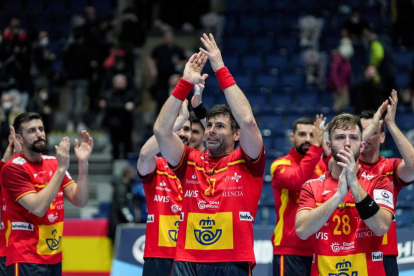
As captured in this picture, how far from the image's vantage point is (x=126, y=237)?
11797 millimetres

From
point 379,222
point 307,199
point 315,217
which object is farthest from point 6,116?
point 379,222

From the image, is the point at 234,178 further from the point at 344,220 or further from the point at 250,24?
the point at 250,24

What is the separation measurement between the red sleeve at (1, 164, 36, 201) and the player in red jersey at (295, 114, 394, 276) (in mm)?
3108

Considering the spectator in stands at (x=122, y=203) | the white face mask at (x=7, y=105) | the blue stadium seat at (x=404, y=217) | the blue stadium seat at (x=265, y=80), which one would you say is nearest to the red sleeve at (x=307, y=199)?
the blue stadium seat at (x=404, y=217)

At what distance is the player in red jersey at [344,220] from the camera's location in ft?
21.6

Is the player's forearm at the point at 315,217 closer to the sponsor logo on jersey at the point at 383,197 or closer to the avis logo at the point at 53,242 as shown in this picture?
the sponsor logo on jersey at the point at 383,197

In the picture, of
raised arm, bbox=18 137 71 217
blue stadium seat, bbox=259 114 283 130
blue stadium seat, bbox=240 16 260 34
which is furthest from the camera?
blue stadium seat, bbox=240 16 260 34

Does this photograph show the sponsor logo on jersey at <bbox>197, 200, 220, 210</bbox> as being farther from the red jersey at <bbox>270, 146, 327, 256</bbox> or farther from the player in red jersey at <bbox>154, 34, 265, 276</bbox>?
the red jersey at <bbox>270, 146, 327, 256</bbox>

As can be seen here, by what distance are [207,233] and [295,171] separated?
5.39 feet

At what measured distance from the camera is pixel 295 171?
831cm

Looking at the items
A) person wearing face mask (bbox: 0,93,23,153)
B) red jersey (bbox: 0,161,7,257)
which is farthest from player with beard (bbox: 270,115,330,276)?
A: person wearing face mask (bbox: 0,93,23,153)

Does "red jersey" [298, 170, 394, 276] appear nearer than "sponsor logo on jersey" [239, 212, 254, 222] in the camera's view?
Yes

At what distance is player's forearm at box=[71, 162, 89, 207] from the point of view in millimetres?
8602

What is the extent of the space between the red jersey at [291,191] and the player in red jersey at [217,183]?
1.04 meters
